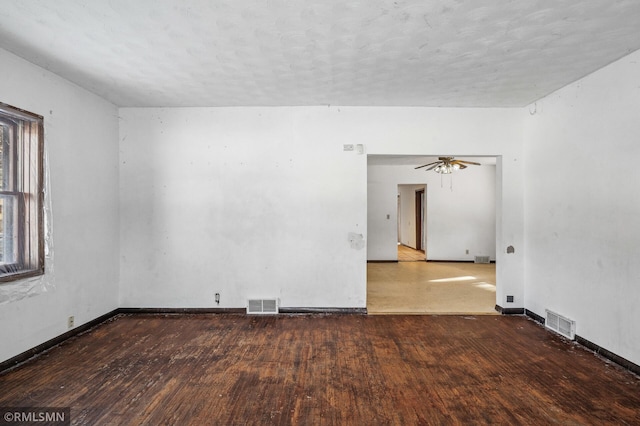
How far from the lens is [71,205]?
3113 millimetres

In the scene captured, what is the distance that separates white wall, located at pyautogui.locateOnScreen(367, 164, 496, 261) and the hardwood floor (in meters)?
4.28

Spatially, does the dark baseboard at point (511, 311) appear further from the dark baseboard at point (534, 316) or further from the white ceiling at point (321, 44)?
the white ceiling at point (321, 44)

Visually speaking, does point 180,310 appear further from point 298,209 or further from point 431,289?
point 431,289

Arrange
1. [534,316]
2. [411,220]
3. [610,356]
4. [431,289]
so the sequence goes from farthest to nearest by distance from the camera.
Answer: [411,220] < [431,289] < [534,316] < [610,356]

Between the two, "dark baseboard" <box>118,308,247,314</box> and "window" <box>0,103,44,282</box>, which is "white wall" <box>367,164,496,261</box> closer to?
"dark baseboard" <box>118,308,247,314</box>

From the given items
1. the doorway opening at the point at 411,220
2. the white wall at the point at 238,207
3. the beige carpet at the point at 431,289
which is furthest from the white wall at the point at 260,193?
the doorway opening at the point at 411,220

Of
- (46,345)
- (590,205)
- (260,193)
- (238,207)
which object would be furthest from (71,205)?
(590,205)

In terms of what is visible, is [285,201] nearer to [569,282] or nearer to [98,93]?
[98,93]

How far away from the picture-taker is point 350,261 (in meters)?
3.84

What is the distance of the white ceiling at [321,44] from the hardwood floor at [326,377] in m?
2.64

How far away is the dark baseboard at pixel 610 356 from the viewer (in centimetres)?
240

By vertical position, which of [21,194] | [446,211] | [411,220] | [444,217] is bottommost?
[411,220]

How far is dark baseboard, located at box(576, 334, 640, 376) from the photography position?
240 cm

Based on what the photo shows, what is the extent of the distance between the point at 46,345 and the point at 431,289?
4874 millimetres
